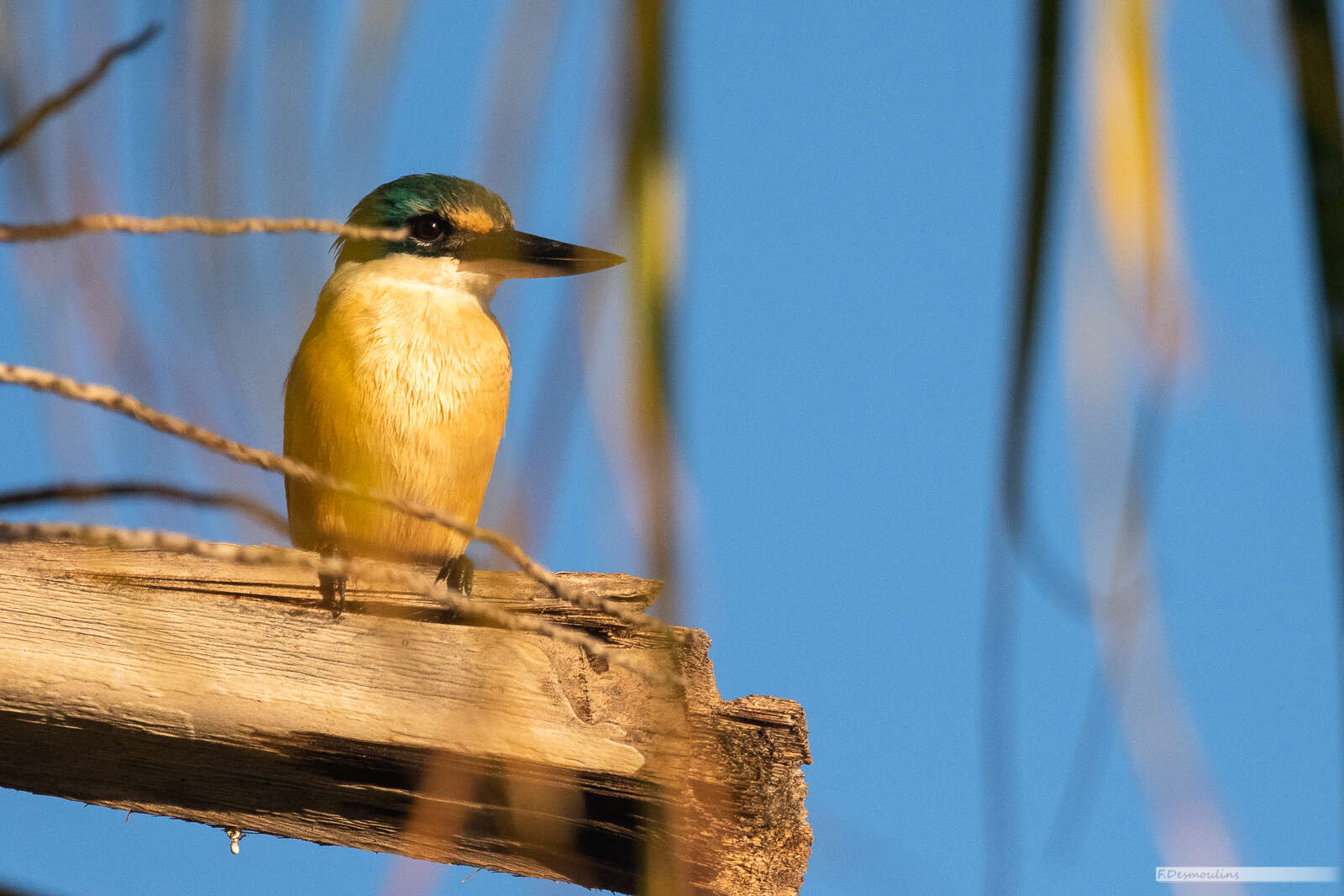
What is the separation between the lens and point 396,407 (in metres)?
3.21

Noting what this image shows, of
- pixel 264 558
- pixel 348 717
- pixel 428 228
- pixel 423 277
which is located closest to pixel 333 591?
pixel 348 717

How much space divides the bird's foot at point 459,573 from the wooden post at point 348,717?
65 cm

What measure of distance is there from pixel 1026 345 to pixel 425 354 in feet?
9.55

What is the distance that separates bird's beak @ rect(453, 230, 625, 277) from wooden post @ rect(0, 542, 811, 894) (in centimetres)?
102

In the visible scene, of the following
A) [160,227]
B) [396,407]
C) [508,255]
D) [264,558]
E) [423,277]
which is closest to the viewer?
[160,227]

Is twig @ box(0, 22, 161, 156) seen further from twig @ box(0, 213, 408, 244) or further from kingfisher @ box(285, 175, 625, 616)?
kingfisher @ box(285, 175, 625, 616)

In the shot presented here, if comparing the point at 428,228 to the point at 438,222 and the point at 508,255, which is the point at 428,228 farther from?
the point at 508,255

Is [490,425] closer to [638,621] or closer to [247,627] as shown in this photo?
[247,627]

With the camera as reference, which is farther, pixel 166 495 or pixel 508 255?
pixel 508 255

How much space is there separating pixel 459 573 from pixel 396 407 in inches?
18.3

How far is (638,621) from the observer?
667 mm

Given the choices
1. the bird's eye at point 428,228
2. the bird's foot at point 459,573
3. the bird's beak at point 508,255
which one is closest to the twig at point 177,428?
the bird's beak at point 508,255

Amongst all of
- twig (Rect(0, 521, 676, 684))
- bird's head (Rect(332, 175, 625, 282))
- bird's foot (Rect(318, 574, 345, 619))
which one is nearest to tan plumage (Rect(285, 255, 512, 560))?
bird's head (Rect(332, 175, 625, 282))

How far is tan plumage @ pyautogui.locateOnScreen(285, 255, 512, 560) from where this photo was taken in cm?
318
